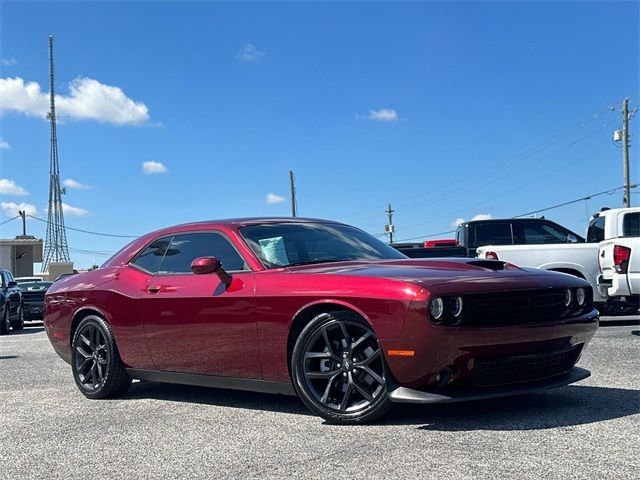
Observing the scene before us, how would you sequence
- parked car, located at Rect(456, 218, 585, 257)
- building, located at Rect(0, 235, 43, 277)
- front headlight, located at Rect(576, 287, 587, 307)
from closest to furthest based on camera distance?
front headlight, located at Rect(576, 287, 587, 307), parked car, located at Rect(456, 218, 585, 257), building, located at Rect(0, 235, 43, 277)

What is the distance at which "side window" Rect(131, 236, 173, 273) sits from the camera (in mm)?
5939

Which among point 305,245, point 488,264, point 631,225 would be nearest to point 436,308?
point 488,264

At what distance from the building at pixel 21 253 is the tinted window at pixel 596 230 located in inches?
1717

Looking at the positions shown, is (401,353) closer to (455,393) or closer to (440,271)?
(455,393)

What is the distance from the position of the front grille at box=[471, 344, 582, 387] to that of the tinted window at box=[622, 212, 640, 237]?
298 inches

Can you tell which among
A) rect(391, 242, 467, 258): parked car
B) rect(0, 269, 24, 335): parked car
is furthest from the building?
rect(391, 242, 467, 258): parked car

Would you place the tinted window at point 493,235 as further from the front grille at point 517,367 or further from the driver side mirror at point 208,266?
the driver side mirror at point 208,266

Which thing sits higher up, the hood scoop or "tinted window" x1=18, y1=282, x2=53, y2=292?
the hood scoop

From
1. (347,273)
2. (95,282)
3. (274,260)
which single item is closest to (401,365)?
(347,273)

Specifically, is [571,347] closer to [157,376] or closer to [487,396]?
[487,396]

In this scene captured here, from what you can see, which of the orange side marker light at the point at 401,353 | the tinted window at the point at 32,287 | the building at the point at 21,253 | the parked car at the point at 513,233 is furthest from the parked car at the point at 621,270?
the building at the point at 21,253

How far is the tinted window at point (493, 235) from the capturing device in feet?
44.2

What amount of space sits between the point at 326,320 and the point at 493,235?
9.69 meters

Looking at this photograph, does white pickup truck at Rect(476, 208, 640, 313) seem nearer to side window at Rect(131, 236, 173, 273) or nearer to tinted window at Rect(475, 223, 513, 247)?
tinted window at Rect(475, 223, 513, 247)
